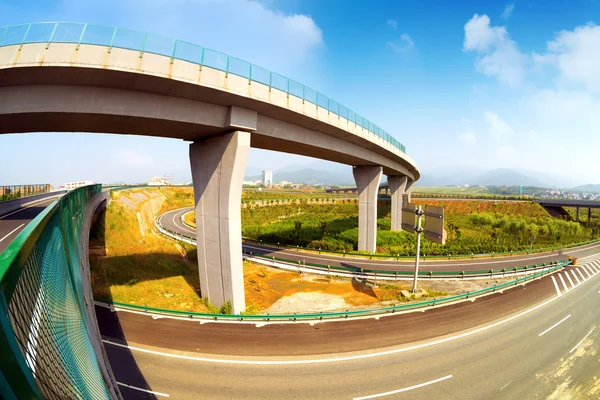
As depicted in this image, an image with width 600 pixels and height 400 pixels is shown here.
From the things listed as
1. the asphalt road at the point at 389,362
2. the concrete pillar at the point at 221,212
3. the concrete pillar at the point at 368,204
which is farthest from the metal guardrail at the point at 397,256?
the concrete pillar at the point at 221,212

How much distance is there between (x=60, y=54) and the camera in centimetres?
1009

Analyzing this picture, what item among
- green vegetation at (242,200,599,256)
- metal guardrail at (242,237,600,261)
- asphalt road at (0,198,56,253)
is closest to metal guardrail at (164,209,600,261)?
metal guardrail at (242,237,600,261)

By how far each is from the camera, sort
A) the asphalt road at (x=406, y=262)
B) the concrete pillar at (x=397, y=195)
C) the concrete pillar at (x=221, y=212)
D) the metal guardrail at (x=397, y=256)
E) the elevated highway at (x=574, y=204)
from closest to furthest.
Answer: the concrete pillar at (x=221, y=212), the asphalt road at (x=406, y=262), the metal guardrail at (x=397, y=256), the concrete pillar at (x=397, y=195), the elevated highway at (x=574, y=204)

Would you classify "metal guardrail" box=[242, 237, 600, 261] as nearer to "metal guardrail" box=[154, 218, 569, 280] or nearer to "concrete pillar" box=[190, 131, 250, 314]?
"metal guardrail" box=[154, 218, 569, 280]

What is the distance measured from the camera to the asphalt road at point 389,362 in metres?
9.34

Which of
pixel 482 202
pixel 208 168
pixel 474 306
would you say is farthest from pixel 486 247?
pixel 482 202

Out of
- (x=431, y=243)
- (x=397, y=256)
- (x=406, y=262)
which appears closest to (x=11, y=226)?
(x=397, y=256)

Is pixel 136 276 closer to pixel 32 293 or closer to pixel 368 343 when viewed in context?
pixel 368 343

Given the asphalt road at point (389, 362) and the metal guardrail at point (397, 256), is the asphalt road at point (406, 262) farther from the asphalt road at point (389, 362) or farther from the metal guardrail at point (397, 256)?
the asphalt road at point (389, 362)

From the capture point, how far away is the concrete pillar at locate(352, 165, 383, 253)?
102ft

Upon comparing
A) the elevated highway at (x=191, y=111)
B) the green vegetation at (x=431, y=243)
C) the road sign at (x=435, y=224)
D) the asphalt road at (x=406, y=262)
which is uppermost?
the elevated highway at (x=191, y=111)

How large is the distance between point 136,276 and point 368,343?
17123mm

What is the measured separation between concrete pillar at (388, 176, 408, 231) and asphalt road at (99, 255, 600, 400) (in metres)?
27.2

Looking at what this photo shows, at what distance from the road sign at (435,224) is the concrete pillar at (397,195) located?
23.5 m
